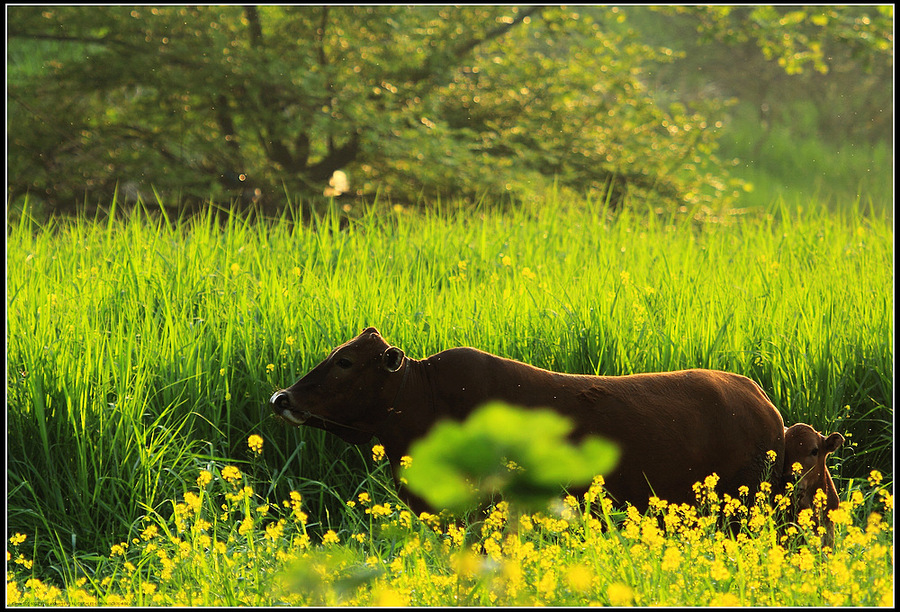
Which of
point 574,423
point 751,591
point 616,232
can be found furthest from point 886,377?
point 616,232

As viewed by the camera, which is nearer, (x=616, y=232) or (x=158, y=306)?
(x=158, y=306)

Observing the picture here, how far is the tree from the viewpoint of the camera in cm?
872

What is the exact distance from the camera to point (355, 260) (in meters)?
4.92

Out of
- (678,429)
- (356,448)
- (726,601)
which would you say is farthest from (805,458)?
(356,448)

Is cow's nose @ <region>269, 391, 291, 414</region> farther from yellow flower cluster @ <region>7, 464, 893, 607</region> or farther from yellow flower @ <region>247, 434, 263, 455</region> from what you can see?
yellow flower @ <region>247, 434, 263, 455</region>

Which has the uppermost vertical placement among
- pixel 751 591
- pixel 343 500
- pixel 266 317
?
pixel 266 317

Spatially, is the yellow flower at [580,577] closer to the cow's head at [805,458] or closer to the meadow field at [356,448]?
the meadow field at [356,448]

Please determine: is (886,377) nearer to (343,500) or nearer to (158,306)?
(343,500)

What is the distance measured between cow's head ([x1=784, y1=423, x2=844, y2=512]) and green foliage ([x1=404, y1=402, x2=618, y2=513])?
69 centimetres

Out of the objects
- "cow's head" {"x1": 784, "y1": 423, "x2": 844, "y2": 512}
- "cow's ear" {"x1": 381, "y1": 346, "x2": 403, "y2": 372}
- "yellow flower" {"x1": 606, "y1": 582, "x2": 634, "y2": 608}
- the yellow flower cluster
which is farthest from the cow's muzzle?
"cow's head" {"x1": 784, "y1": 423, "x2": 844, "y2": 512}

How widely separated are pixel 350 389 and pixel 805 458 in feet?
4.65

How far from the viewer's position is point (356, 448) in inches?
138

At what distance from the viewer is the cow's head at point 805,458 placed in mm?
2613

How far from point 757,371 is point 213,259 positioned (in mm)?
2860
